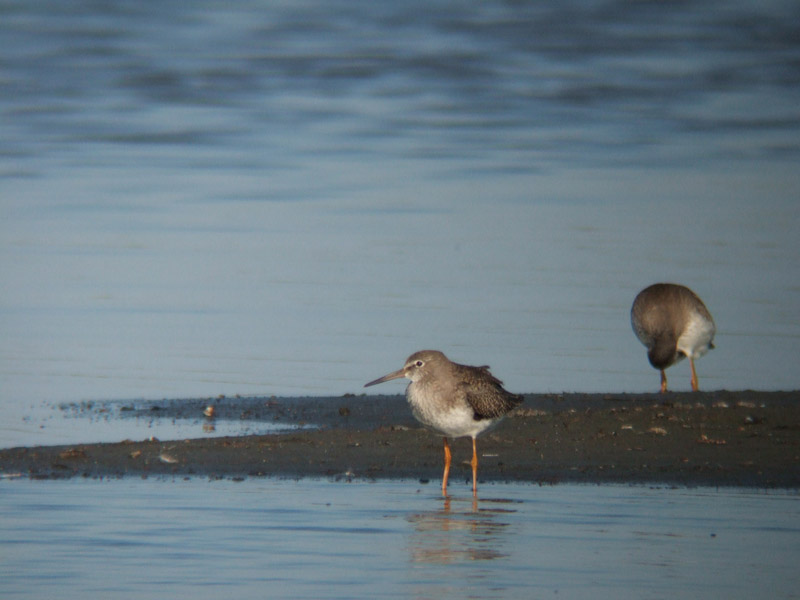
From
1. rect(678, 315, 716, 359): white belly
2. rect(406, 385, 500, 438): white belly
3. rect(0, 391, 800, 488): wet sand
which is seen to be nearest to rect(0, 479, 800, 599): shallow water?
rect(0, 391, 800, 488): wet sand

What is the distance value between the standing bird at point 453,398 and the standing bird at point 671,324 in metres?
5.49

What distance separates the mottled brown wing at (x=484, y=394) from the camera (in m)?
11.2

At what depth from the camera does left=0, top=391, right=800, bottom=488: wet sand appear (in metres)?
11.1

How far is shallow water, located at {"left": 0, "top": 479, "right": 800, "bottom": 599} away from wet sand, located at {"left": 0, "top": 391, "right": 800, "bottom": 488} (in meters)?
0.46

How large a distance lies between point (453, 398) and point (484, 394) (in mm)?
365

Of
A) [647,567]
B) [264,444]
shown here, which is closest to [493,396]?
[264,444]

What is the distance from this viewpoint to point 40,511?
9539 millimetres

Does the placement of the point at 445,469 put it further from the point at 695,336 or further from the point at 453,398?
the point at 695,336

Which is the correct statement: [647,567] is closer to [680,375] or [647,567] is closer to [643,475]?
[643,475]

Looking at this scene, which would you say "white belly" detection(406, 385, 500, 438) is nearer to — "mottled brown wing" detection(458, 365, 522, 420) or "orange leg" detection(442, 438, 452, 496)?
"mottled brown wing" detection(458, 365, 522, 420)

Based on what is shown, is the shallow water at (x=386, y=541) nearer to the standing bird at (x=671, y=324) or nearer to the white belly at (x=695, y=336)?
the standing bird at (x=671, y=324)

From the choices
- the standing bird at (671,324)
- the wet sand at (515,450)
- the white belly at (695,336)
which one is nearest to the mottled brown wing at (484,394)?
the wet sand at (515,450)

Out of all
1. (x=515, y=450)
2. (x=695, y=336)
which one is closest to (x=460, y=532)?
(x=515, y=450)

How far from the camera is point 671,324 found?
16906 millimetres
